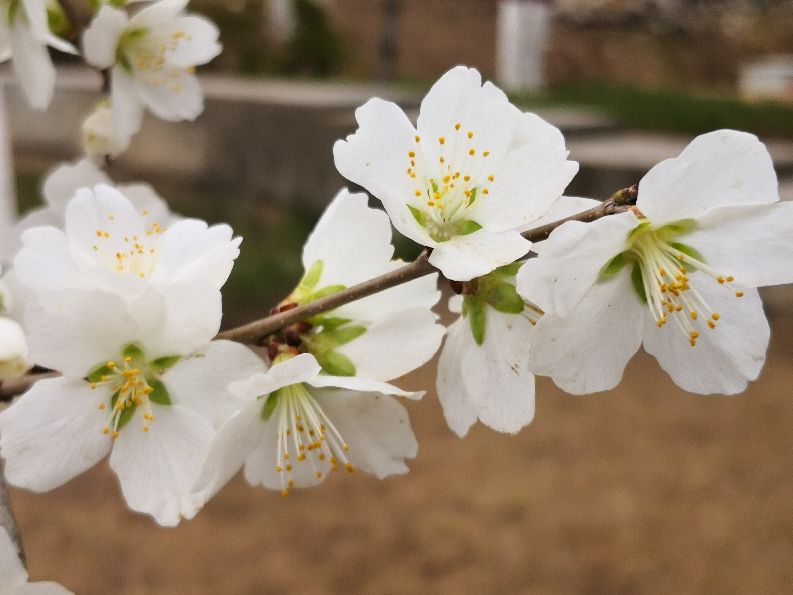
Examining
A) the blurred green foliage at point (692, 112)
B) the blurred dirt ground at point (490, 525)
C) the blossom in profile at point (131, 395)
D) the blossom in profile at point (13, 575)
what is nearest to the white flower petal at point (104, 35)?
the blossom in profile at point (131, 395)

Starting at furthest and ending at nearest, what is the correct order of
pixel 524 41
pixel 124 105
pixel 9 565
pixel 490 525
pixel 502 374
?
pixel 524 41
pixel 490 525
pixel 124 105
pixel 502 374
pixel 9 565

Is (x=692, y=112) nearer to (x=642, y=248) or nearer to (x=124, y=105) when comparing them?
(x=124, y=105)

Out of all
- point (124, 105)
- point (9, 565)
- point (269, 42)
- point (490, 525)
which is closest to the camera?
point (9, 565)

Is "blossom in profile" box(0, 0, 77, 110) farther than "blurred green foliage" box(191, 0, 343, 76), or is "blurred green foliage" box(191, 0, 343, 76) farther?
"blurred green foliage" box(191, 0, 343, 76)

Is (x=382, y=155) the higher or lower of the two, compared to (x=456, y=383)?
higher

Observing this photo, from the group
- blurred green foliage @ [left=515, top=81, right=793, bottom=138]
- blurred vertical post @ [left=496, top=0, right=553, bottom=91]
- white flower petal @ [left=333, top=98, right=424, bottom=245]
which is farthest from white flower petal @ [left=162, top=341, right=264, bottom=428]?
blurred vertical post @ [left=496, top=0, right=553, bottom=91]

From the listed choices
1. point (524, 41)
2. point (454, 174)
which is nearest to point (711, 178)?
point (454, 174)

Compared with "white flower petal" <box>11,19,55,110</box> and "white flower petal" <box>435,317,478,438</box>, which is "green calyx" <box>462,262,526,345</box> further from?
"white flower petal" <box>11,19,55,110</box>
